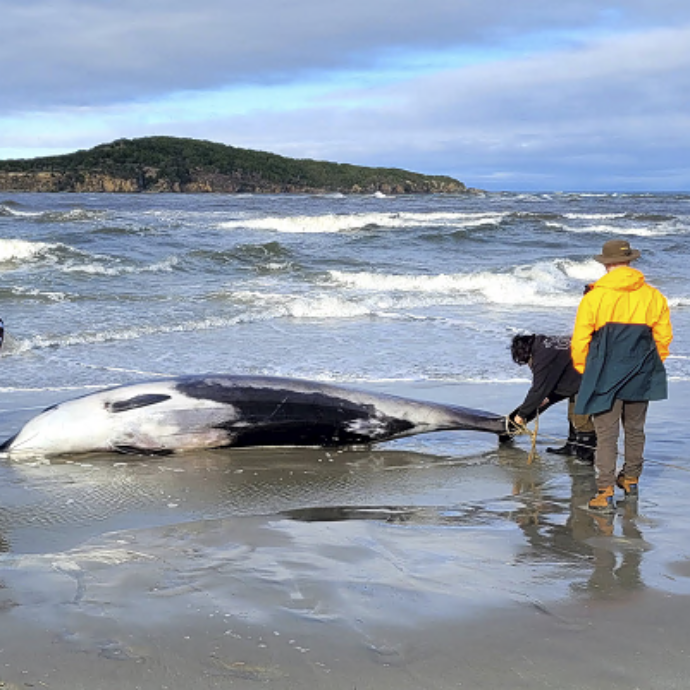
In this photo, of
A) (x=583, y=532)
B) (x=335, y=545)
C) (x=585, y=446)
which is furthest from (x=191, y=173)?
(x=335, y=545)

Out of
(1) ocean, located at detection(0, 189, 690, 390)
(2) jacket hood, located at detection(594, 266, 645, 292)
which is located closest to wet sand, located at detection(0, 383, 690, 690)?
(2) jacket hood, located at detection(594, 266, 645, 292)

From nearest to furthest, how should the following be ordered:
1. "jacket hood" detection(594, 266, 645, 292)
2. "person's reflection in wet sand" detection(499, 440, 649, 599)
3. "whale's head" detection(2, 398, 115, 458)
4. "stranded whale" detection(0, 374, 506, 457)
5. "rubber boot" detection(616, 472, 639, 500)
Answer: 1. "person's reflection in wet sand" detection(499, 440, 649, 599)
2. "jacket hood" detection(594, 266, 645, 292)
3. "rubber boot" detection(616, 472, 639, 500)
4. "whale's head" detection(2, 398, 115, 458)
5. "stranded whale" detection(0, 374, 506, 457)

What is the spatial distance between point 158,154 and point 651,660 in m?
118

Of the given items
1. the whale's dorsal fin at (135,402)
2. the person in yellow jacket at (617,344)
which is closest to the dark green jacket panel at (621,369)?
the person in yellow jacket at (617,344)

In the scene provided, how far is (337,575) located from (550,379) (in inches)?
129

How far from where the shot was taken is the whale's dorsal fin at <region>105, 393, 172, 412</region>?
734 centimetres

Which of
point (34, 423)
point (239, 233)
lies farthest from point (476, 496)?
point (239, 233)

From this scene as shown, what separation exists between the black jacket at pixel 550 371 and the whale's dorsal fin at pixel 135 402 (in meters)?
3.03

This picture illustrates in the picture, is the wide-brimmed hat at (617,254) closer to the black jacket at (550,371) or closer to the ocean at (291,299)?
the black jacket at (550,371)

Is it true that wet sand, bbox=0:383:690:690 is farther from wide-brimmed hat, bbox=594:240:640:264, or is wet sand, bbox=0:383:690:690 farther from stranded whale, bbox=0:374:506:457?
wide-brimmed hat, bbox=594:240:640:264

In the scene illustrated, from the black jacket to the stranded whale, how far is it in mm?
538

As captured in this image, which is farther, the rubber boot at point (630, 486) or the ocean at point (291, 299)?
the ocean at point (291, 299)

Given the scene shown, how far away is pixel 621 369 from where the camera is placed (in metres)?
5.71

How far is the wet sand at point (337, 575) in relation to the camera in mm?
3408
